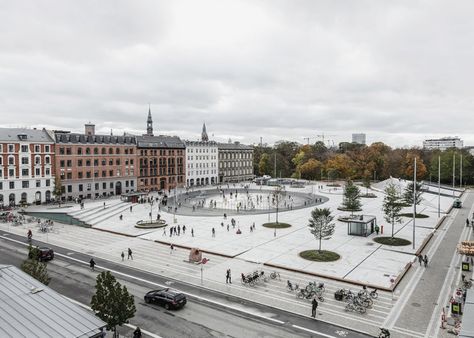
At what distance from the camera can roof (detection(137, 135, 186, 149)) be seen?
104506mm

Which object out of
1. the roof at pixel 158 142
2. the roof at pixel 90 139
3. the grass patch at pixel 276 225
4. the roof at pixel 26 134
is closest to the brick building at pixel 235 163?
the roof at pixel 158 142

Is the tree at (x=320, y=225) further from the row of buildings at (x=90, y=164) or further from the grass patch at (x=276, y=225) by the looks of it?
the row of buildings at (x=90, y=164)

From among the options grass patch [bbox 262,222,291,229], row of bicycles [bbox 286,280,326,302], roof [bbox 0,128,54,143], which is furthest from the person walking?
roof [bbox 0,128,54,143]

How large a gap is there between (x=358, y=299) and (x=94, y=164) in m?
79.7

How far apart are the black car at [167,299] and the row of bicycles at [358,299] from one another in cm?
1235

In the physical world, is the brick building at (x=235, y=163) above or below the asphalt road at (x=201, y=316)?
above

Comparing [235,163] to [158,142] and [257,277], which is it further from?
[257,277]

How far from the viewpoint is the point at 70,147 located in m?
85.5

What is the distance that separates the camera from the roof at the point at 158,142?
104506 mm

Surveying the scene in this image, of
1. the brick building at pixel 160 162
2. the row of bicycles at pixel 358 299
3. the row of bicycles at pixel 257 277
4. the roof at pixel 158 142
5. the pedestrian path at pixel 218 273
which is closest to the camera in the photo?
the pedestrian path at pixel 218 273

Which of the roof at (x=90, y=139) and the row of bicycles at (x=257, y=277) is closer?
the row of bicycles at (x=257, y=277)

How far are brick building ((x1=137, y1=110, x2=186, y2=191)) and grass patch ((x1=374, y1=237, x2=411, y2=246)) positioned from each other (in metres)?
72.9

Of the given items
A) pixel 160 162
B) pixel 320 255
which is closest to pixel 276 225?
pixel 320 255

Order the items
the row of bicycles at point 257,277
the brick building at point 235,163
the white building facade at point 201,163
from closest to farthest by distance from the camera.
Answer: the row of bicycles at point 257,277
the white building facade at point 201,163
the brick building at point 235,163
